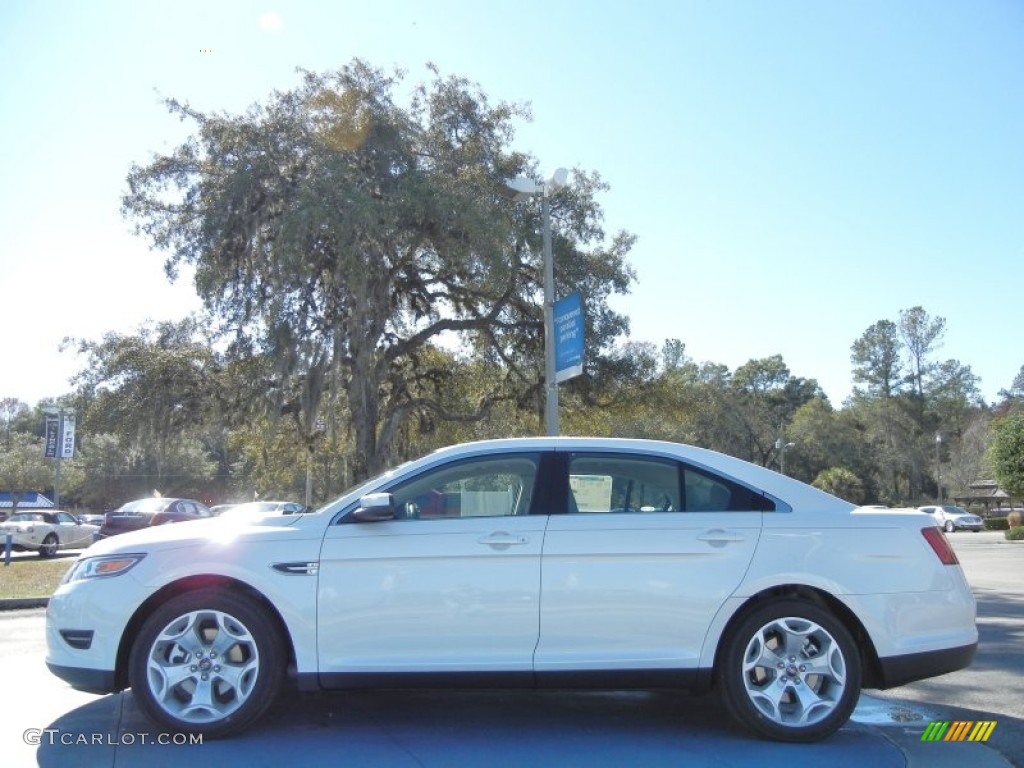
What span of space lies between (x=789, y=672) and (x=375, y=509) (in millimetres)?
2419

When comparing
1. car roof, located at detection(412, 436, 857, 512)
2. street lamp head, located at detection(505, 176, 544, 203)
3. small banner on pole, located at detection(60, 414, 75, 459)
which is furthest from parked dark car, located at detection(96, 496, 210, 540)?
car roof, located at detection(412, 436, 857, 512)

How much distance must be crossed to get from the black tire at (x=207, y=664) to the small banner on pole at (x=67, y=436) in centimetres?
1662

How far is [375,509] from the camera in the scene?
4.65m

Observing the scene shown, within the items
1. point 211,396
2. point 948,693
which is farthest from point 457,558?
point 211,396

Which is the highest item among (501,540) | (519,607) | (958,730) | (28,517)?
(501,540)

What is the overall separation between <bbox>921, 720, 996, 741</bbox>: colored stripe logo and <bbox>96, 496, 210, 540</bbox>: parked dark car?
15338 millimetres

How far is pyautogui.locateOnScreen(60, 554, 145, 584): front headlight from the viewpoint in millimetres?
4684

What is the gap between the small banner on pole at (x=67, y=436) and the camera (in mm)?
19266

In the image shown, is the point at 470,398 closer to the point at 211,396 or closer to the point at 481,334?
the point at 481,334

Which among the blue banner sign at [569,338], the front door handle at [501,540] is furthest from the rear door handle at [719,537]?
the blue banner sign at [569,338]

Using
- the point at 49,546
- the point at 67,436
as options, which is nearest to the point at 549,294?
the point at 67,436

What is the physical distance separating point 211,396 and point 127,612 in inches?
573

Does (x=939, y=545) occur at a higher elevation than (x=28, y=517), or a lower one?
higher

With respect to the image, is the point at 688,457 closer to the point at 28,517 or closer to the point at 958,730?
the point at 958,730
